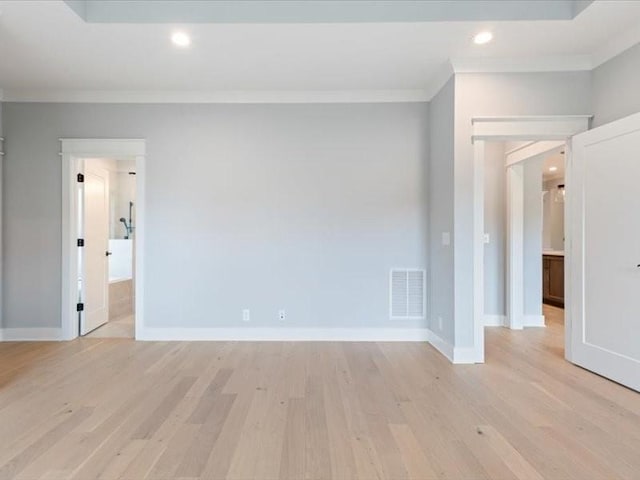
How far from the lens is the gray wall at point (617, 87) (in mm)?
2736

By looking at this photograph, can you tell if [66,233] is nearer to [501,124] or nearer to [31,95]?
[31,95]

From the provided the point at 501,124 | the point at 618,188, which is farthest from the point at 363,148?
the point at 618,188

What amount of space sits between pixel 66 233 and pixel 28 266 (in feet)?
1.76

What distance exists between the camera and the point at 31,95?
3.82 m

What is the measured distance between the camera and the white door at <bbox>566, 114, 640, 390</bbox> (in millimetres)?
2635

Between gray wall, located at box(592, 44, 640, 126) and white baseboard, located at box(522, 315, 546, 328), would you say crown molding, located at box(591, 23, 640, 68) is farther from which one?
white baseboard, located at box(522, 315, 546, 328)

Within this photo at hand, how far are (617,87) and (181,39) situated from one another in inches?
140

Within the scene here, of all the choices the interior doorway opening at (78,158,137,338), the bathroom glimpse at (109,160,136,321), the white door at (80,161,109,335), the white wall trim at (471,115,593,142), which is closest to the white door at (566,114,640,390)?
the white wall trim at (471,115,593,142)

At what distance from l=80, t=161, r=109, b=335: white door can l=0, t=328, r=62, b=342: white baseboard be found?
25 cm

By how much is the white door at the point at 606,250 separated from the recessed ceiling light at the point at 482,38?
117 centimetres

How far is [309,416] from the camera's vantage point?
219cm

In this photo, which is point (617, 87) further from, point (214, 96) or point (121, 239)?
point (121, 239)

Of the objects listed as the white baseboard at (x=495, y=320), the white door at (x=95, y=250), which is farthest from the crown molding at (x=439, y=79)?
the white door at (x=95, y=250)

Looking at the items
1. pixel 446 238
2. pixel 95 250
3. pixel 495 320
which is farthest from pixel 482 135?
pixel 95 250
